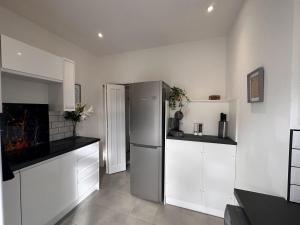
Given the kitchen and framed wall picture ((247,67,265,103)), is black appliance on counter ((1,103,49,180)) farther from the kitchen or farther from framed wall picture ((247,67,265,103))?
framed wall picture ((247,67,265,103))

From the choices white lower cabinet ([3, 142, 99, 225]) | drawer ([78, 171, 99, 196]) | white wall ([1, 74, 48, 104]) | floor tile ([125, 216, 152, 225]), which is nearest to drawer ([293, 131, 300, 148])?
floor tile ([125, 216, 152, 225])

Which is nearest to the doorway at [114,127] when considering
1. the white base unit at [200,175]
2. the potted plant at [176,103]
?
the potted plant at [176,103]

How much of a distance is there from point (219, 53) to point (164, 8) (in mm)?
1315

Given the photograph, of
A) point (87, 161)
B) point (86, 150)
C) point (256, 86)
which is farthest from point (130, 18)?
point (87, 161)

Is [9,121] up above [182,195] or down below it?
above

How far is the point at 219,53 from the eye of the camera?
2.47m

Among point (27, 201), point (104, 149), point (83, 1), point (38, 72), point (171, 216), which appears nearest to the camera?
point (27, 201)

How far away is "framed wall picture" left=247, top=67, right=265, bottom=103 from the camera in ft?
3.57

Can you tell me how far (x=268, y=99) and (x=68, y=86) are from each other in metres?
2.44

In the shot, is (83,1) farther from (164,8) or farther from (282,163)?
(282,163)

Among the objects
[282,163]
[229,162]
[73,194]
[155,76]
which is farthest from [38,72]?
[229,162]

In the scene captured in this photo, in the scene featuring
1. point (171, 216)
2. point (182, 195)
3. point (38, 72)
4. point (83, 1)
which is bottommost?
point (171, 216)

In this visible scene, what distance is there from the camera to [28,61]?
62.9 inches

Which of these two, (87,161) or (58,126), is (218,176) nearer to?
(87,161)
